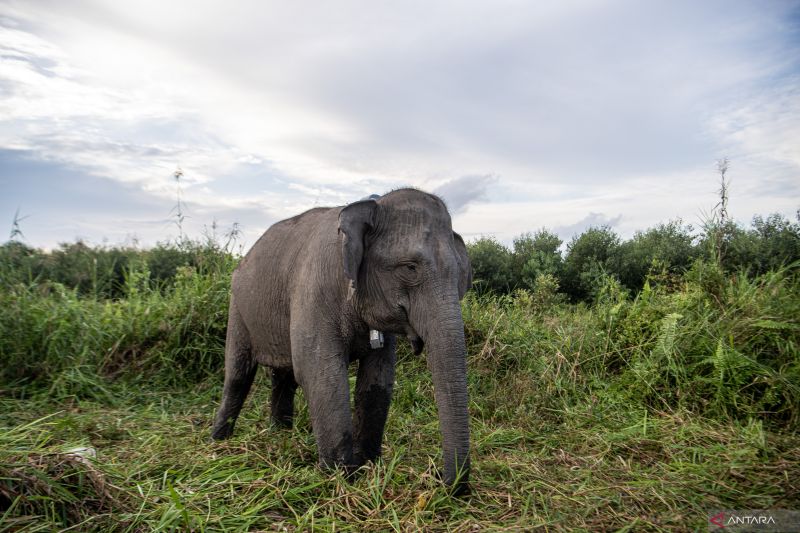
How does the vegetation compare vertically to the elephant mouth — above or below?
below

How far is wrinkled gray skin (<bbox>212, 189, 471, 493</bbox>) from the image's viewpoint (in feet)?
10.6

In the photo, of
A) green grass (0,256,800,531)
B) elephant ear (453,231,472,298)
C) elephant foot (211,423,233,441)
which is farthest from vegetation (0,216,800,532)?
elephant ear (453,231,472,298)

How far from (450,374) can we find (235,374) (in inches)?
88.9

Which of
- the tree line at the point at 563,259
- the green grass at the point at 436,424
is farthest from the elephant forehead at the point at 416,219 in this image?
the tree line at the point at 563,259

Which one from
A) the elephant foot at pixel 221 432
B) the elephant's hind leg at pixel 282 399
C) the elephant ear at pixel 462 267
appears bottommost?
the elephant foot at pixel 221 432

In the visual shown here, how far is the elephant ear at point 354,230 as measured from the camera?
3318 mm

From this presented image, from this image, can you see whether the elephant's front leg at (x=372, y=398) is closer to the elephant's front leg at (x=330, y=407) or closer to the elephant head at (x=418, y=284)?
the elephant's front leg at (x=330, y=407)

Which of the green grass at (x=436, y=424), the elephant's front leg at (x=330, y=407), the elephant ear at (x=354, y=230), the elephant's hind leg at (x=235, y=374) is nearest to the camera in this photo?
the green grass at (x=436, y=424)

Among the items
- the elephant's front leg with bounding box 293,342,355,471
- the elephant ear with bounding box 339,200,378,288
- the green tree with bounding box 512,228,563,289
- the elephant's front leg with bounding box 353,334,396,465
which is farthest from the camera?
the green tree with bounding box 512,228,563,289

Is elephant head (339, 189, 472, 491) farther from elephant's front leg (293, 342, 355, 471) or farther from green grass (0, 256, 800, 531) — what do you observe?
green grass (0, 256, 800, 531)

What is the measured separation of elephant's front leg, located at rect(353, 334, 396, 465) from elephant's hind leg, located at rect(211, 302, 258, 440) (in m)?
1.13

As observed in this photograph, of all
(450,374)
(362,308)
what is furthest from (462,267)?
(450,374)

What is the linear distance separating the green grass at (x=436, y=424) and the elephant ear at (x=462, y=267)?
1161 mm

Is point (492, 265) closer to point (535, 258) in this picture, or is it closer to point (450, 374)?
point (535, 258)
